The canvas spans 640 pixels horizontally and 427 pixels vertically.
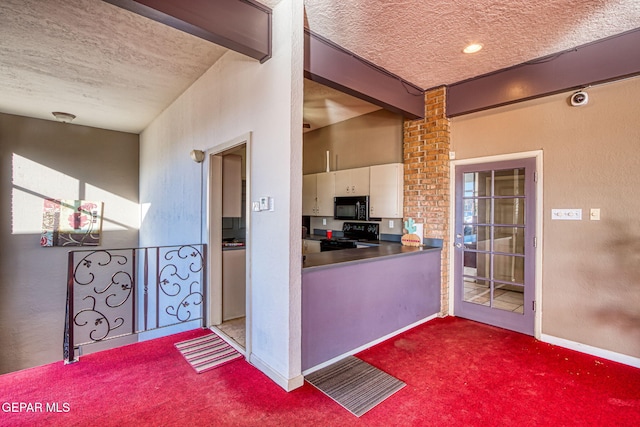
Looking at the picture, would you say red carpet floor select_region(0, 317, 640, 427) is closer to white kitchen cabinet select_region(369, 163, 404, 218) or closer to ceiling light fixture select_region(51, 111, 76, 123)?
white kitchen cabinet select_region(369, 163, 404, 218)

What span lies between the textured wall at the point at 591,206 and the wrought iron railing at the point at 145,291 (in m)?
3.74

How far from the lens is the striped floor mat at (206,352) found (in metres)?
2.64

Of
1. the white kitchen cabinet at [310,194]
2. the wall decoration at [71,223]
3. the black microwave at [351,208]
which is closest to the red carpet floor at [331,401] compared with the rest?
the black microwave at [351,208]

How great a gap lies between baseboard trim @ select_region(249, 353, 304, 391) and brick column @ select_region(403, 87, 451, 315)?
7.50 ft

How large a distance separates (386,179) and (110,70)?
11.9ft

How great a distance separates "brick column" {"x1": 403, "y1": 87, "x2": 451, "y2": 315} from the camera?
3797mm

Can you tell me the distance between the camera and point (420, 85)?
3807 millimetres

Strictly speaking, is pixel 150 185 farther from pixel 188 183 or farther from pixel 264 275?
pixel 264 275

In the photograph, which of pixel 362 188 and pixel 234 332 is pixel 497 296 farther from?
pixel 234 332

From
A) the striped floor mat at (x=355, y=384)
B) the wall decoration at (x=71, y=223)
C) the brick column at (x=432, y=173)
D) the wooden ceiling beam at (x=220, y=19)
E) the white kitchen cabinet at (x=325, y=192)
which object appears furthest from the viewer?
the wall decoration at (x=71, y=223)

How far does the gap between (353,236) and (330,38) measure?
3078 mm

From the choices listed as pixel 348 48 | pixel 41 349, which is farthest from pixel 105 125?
pixel 348 48

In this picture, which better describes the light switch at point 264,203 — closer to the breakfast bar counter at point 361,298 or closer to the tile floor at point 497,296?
the breakfast bar counter at point 361,298

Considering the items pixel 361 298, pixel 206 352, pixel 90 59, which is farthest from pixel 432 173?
pixel 90 59
